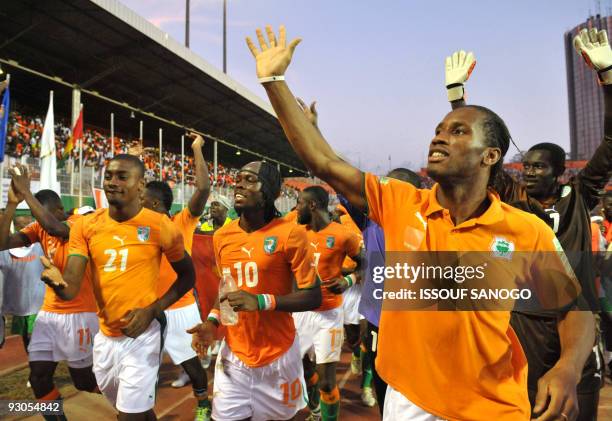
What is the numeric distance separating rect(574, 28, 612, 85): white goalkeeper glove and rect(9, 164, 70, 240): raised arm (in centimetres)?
452

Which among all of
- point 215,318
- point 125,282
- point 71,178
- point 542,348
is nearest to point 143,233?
point 125,282

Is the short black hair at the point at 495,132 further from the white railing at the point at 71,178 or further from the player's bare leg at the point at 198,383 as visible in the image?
the white railing at the point at 71,178

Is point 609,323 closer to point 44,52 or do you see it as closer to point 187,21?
point 44,52

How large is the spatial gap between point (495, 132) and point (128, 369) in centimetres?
308

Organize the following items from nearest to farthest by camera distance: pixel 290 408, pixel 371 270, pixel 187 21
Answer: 1. pixel 290 408
2. pixel 371 270
3. pixel 187 21

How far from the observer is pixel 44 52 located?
18125 millimetres

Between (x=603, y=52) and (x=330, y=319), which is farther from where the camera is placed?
(x=330, y=319)

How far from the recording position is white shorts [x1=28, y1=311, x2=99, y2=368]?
179 inches

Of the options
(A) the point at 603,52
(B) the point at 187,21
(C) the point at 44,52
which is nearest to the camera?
(A) the point at 603,52

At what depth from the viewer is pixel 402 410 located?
1995 mm

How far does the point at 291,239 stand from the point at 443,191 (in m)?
1.55

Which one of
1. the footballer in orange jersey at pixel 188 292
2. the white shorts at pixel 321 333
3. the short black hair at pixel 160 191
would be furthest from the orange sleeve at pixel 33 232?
the white shorts at pixel 321 333

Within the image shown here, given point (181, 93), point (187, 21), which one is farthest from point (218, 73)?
point (187, 21)

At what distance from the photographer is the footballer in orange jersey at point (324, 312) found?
4852mm
